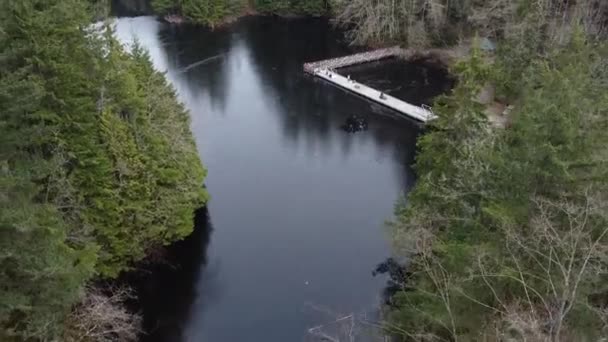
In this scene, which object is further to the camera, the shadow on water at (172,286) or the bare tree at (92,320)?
the shadow on water at (172,286)

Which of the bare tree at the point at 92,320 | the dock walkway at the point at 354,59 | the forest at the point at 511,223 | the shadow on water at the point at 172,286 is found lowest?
the shadow on water at the point at 172,286

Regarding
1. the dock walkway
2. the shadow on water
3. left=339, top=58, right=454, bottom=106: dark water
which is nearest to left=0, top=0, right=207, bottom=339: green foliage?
the shadow on water

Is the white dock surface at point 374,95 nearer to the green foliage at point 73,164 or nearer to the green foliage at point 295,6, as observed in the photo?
the green foliage at point 295,6

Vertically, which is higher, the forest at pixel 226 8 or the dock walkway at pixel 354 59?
the forest at pixel 226 8

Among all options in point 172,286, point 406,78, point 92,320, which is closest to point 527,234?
point 92,320

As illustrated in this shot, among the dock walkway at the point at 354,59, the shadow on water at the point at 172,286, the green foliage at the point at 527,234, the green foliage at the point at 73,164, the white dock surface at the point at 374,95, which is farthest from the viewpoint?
the dock walkway at the point at 354,59

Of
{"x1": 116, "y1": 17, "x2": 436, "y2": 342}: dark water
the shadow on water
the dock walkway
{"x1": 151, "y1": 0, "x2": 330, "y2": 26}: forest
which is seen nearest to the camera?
the shadow on water

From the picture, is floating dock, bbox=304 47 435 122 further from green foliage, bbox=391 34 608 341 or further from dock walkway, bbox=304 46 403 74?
green foliage, bbox=391 34 608 341

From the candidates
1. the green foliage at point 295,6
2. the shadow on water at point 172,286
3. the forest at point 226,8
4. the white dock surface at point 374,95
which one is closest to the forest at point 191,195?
the shadow on water at point 172,286
